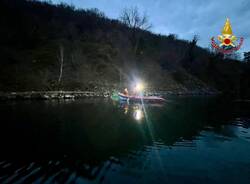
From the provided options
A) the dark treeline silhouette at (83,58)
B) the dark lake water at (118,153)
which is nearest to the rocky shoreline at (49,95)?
the dark treeline silhouette at (83,58)

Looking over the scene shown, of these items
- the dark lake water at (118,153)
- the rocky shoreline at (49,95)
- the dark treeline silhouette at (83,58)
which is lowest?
the dark lake water at (118,153)

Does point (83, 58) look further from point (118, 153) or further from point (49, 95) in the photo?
point (118, 153)

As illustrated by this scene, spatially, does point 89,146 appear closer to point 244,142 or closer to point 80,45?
point 244,142

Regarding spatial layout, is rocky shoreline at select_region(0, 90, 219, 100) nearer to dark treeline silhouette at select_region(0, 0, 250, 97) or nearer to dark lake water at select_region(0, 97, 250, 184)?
dark treeline silhouette at select_region(0, 0, 250, 97)

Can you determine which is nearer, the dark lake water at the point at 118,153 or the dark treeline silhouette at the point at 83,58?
the dark lake water at the point at 118,153

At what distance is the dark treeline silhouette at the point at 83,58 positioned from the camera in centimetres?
4962

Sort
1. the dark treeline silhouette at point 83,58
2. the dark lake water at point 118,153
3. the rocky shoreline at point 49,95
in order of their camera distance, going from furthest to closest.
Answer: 1. the dark treeline silhouette at point 83,58
2. the rocky shoreline at point 49,95
3. the dark lake water at point 118,153

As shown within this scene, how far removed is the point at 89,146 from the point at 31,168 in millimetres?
4286

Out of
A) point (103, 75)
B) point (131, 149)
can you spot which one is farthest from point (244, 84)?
point (131, 149)

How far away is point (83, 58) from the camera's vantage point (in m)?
63.3

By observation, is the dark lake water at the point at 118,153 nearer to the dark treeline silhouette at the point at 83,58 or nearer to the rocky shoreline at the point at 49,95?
the rocky shoreline at the point at 49,95

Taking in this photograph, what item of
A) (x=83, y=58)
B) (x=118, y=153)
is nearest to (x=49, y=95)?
(x=83, y=58)

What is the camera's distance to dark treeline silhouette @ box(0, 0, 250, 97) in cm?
4962

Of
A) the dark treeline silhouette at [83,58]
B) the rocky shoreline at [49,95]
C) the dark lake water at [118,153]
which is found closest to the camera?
the dark lake water at [118,153]
